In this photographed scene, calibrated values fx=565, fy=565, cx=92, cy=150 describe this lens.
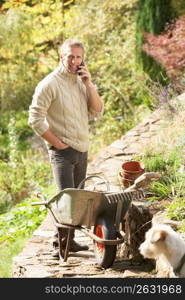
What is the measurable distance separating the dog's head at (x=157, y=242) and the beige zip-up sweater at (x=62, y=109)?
1.24 m

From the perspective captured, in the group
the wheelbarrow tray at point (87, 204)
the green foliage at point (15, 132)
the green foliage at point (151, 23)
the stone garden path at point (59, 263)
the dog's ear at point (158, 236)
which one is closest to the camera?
the dog's ear at point (158, 236)

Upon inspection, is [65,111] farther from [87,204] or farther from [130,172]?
[130,172]

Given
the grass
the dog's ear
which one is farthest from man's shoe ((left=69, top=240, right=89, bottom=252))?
the dog's ear

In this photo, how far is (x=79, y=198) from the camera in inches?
161

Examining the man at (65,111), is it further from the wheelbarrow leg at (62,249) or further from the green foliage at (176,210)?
the green foliage at (176,210)

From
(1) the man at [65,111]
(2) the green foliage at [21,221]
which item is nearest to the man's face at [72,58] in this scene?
(1) the man at [65,111]

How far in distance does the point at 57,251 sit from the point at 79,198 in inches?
30.3

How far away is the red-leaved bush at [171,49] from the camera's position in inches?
380

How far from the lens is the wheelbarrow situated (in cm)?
402

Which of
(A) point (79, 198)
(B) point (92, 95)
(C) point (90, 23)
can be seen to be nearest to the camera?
(A) point (79, 198)

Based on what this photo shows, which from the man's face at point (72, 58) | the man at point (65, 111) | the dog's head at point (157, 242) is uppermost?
the man's face at point (72, 58)

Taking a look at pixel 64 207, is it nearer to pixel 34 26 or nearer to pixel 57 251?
pixel 57 251

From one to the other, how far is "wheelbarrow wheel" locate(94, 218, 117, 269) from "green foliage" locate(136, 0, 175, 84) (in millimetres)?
6883

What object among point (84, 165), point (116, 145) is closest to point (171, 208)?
point (84, 165)
